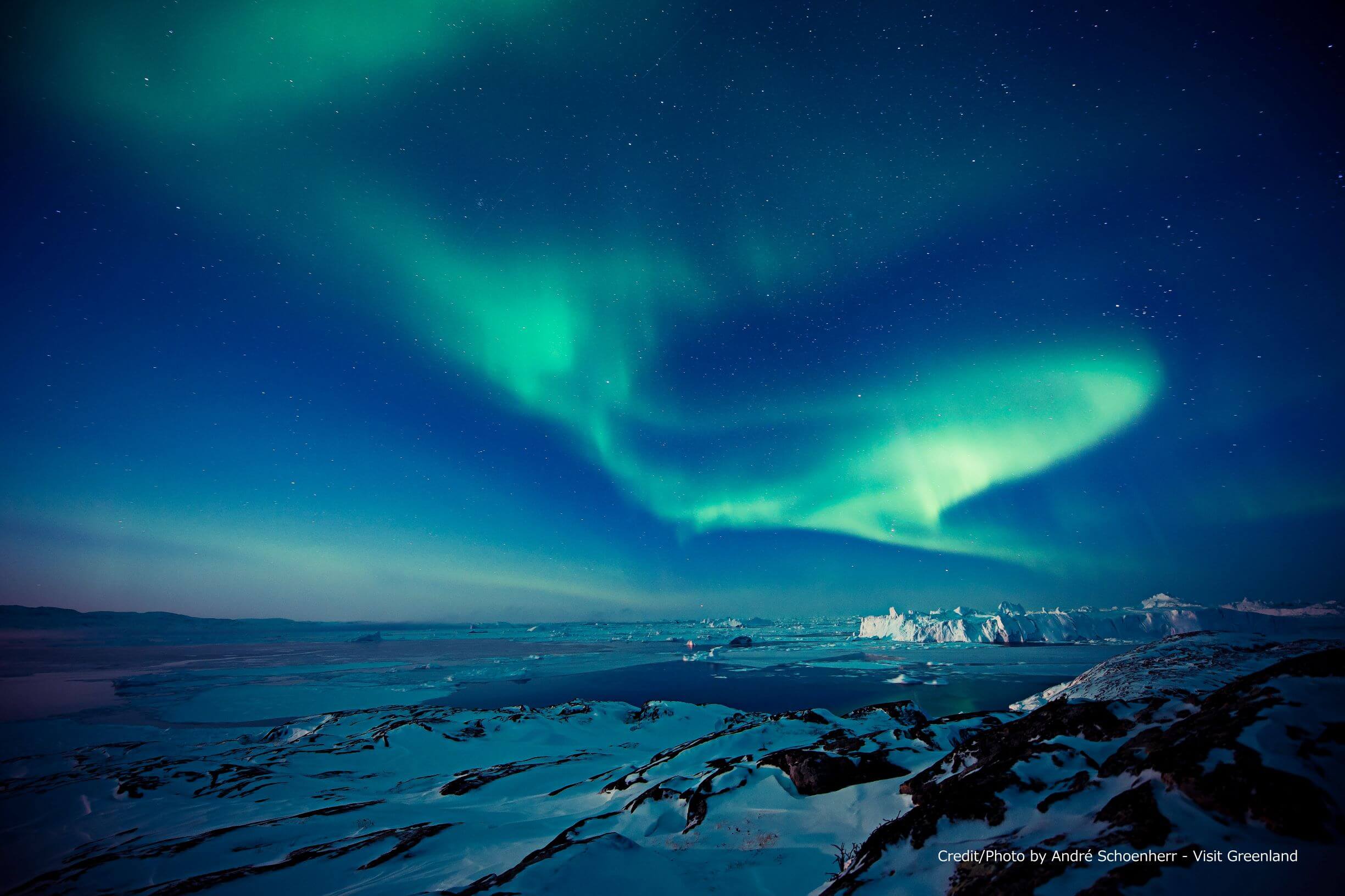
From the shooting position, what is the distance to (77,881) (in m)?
11.8

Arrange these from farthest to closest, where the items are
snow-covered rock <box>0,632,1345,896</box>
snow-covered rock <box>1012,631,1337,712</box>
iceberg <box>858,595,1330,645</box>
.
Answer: iceberg <box>858,595,1330,645</box>, snow-covered rock <box>1012,631,1337,712</box>, snow-covered rock <box>0,632,1345,896</box>

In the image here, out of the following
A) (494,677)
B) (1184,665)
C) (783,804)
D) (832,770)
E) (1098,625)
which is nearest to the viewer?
(783,804)

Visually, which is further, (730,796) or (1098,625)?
(1098,625)

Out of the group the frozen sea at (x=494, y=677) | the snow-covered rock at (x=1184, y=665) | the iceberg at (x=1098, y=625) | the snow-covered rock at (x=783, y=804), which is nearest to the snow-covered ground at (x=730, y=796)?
the snow-covered rock at (x=783, y=804)

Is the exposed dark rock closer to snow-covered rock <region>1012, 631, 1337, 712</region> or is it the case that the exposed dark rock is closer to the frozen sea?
snow-covered rock <region>1012, 631, 1337, 712</region>

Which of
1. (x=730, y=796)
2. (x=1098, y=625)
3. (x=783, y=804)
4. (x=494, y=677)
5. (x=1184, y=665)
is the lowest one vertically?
(x=494, y=677)

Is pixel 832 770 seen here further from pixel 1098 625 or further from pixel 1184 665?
pixel 1098 625

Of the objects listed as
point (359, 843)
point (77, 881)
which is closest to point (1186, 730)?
point (359, 843)

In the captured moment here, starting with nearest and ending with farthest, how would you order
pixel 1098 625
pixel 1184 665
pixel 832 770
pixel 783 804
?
pixel 783 804 < pixel 832 770 < pixel 1184 665 < pixel 1098 625

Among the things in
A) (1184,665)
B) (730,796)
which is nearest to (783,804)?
(730,796)

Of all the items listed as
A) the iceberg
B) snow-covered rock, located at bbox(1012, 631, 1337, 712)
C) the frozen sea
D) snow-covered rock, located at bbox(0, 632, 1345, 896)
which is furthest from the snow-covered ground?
the iceberg

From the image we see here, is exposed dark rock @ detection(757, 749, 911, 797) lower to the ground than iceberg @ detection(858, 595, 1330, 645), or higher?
higher

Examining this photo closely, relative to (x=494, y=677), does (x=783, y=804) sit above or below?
above

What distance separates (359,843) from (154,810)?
12547 mm
